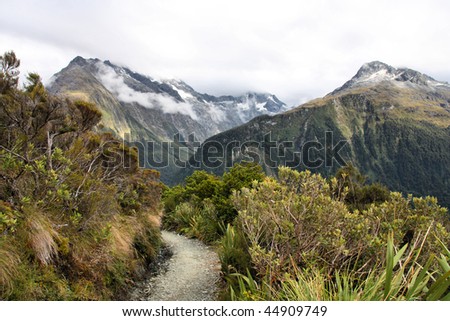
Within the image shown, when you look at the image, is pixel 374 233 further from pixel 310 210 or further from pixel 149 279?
pixel 149 279

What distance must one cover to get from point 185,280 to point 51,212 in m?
4.69

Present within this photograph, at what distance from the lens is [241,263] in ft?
26.7

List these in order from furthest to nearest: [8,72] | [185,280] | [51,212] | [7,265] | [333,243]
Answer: [185,280], [8,72], [51,212], [333,243], [7,265]

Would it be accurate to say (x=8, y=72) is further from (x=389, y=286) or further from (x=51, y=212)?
(x=389, y=286)

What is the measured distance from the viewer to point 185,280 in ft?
33.4

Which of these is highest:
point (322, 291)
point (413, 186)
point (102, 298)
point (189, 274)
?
point (322, 291)

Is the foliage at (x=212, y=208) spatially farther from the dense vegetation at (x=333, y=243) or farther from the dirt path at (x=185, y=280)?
the dense vegetation at (x=333, y=243)

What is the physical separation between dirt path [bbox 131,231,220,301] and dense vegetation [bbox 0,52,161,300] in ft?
2.12

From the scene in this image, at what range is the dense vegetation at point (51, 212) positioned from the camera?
18.6 feet

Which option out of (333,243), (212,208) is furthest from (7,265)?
(212,208)

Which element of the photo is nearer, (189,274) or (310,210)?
(310,210)

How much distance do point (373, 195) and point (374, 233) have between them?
637 inches

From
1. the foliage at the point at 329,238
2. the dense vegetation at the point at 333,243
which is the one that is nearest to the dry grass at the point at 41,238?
the foliage at the point at 329,238
